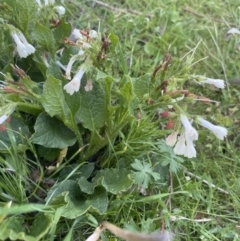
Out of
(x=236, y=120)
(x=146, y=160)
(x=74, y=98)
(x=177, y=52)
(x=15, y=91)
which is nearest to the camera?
(x=15, y=91)

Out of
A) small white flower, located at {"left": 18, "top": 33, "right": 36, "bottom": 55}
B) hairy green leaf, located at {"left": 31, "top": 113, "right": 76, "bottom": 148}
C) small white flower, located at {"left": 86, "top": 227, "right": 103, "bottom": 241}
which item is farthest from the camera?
small white flower, located at {"left": 18, "top": 33, "right": 36, "bottom": 55}

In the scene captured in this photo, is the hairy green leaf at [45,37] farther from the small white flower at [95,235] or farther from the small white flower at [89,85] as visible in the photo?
the small white flower at [95,235]

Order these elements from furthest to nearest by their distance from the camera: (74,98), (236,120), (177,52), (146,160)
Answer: (177,52)
(236,120)
(146,160)
(74,98)

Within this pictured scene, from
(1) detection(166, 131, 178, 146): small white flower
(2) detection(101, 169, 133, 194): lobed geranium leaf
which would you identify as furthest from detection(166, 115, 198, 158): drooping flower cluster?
(2) detection(101, 169, 133, 194): lobed geranium leaf

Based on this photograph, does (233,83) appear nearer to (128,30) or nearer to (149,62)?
(149,62)

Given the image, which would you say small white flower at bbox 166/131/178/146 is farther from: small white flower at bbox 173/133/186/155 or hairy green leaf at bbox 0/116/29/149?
hairy green leaf at bbox 0/116/29/149

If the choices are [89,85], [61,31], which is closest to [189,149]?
[89,85]

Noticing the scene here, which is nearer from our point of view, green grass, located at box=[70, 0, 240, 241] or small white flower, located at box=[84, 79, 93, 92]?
small white flower, located at box=[84, 79, 93, 92]

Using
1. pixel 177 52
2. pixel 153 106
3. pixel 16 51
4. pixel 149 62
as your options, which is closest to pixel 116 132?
pixel 153 106
